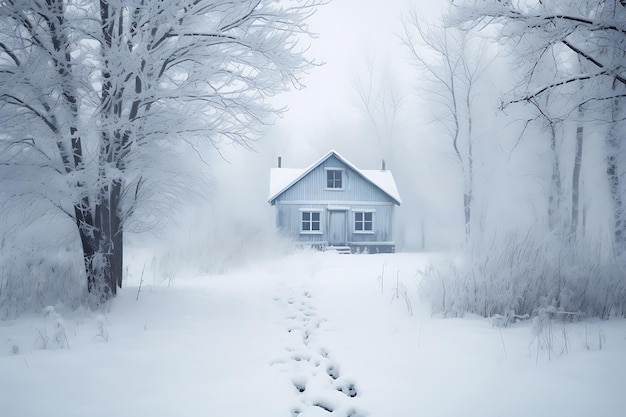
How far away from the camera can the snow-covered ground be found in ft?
8.44

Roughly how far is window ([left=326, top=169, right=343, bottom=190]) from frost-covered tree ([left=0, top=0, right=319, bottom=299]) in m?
15.2

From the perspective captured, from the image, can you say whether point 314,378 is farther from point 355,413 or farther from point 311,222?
point 311,222

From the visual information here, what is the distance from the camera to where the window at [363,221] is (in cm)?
2145

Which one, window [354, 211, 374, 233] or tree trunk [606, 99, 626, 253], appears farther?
window [354, 211, 374, 233]

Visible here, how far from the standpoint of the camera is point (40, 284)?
5703 millimetres

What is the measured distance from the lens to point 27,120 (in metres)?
5.03

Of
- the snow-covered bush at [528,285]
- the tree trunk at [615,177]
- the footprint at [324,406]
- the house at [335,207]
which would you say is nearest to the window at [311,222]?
the house at [335,207]

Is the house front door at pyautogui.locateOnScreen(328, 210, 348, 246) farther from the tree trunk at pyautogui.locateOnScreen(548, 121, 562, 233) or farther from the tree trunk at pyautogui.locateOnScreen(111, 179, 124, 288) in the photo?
the tree trunk at pyautogui.locateOnScreen(111, 179, 124, 288)

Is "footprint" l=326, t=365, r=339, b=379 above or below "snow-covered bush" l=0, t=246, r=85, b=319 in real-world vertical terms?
below

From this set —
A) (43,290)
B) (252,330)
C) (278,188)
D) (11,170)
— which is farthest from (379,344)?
(278,188)

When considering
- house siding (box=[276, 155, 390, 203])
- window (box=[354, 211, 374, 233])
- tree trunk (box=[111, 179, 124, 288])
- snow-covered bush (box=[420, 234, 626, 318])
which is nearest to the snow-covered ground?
snow-covered bush (box=[420, 234, 626, 318])

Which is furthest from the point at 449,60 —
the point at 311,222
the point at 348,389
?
the point at 348,389

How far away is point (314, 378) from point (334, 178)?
726 inches

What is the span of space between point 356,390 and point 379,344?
3.60 ft
